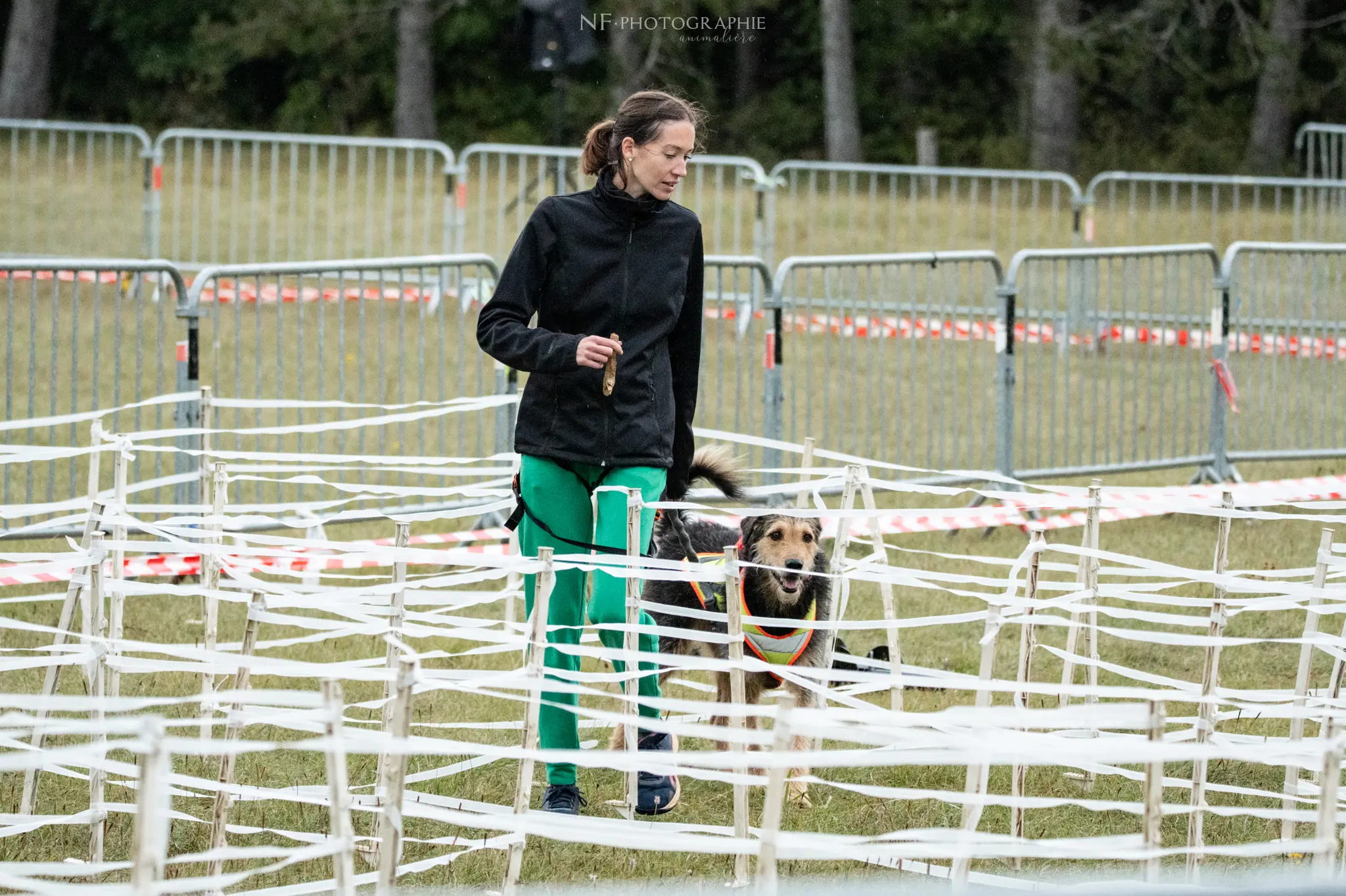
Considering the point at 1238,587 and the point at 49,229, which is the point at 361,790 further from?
the point at 49,229

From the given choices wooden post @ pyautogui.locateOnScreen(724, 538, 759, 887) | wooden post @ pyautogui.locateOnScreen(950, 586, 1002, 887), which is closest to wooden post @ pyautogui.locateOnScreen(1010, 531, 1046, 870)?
wooden post @ pyautogui.locateOnScreen(950, 586, 1002, 887)

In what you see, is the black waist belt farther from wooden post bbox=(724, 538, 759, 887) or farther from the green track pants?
wooden post bbox=(724, 538, 759, 887)

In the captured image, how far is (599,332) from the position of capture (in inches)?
188

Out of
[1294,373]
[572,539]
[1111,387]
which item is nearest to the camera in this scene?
[572,539]

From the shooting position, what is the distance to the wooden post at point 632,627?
4.59 m

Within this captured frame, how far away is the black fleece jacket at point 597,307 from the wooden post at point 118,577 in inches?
47.0

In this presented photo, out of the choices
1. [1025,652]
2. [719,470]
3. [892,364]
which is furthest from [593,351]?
[892,364]

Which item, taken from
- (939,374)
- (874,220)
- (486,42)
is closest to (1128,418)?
(939,374)

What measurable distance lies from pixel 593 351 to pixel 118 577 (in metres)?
1.60

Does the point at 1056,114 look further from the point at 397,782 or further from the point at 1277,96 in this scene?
the point at 397,782

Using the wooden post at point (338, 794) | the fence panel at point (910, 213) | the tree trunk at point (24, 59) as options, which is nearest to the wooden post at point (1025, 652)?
the wooden post at point (338, 794)

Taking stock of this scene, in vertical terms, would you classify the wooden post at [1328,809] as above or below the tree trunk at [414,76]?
below

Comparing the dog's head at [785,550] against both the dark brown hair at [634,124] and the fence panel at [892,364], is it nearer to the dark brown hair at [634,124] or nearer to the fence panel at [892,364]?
the dark brown hair at [634,124]

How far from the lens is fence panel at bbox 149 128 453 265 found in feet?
49.2
